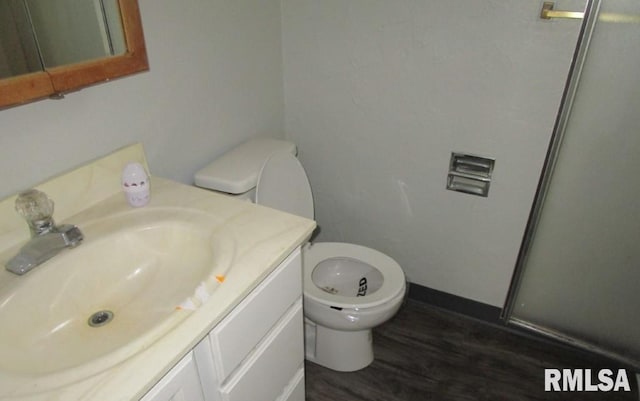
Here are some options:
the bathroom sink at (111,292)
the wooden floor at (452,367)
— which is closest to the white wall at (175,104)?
the bathroom sink at (111,292)

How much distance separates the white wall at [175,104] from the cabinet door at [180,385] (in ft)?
1.94

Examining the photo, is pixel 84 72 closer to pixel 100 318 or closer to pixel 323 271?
pixel 100 318

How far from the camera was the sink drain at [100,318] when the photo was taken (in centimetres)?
91

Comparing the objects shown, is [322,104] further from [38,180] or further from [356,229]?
[38,180]

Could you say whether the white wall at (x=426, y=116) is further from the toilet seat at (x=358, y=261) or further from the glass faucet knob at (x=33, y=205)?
the glass faucet knob at (x=33, y=205)

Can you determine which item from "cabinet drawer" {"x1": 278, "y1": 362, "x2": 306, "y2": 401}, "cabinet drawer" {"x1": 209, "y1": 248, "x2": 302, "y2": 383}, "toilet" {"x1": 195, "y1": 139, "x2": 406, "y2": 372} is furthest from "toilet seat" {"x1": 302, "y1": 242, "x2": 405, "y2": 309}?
"cabinet drawer" {"x1": 209, "y1": 248, "x2": 302, "y2": 383}

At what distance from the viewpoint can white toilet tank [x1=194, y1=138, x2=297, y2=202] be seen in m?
1.34

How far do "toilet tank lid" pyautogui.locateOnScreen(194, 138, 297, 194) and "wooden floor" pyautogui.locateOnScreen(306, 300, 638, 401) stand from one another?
2.96ft

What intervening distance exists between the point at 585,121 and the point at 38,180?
5.56 ft

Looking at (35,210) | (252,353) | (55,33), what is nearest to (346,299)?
(252,353)

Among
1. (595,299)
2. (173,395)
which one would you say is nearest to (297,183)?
(173,395)

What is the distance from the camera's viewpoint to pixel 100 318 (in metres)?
0.92

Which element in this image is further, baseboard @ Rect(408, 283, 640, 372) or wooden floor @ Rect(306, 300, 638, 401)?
baseboard @ Rect(408, 283, 640, 372)

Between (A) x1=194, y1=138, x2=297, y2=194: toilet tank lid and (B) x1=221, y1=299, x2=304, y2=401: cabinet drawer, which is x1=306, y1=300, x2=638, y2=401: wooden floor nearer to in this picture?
(B) x1=221, y1=299, x2=304, y2=401: cabinet drawer
